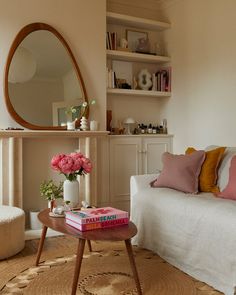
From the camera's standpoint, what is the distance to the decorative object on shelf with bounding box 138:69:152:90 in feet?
15.5

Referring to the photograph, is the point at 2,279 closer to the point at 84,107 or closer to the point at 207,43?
the point at 84,107

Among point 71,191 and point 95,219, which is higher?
point 71,191

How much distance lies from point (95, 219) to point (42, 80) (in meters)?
2.11

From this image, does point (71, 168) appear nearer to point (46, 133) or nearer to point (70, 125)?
point (46, 133)

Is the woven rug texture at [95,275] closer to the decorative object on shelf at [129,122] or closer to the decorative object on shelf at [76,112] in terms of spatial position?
the decorative object on shelf at [76,112]

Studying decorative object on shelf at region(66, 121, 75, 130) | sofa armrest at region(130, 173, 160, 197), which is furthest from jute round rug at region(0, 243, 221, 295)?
decorative object on shelf at region(66, 121, 75, 130)

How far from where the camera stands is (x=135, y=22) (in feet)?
14.9

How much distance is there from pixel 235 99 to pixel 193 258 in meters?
1.91

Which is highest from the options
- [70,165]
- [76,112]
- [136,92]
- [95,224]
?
[136,92]

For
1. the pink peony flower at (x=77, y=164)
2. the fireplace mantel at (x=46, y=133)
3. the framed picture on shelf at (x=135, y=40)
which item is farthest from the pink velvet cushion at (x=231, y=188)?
the framed picture on shelf at (x=135, y=40)

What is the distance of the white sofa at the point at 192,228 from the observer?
2314mm

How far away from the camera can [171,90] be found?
4.77 meters

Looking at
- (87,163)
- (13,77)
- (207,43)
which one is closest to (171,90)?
(207,43)

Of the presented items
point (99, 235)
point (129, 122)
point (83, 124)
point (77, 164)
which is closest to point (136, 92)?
point (129, 122)
